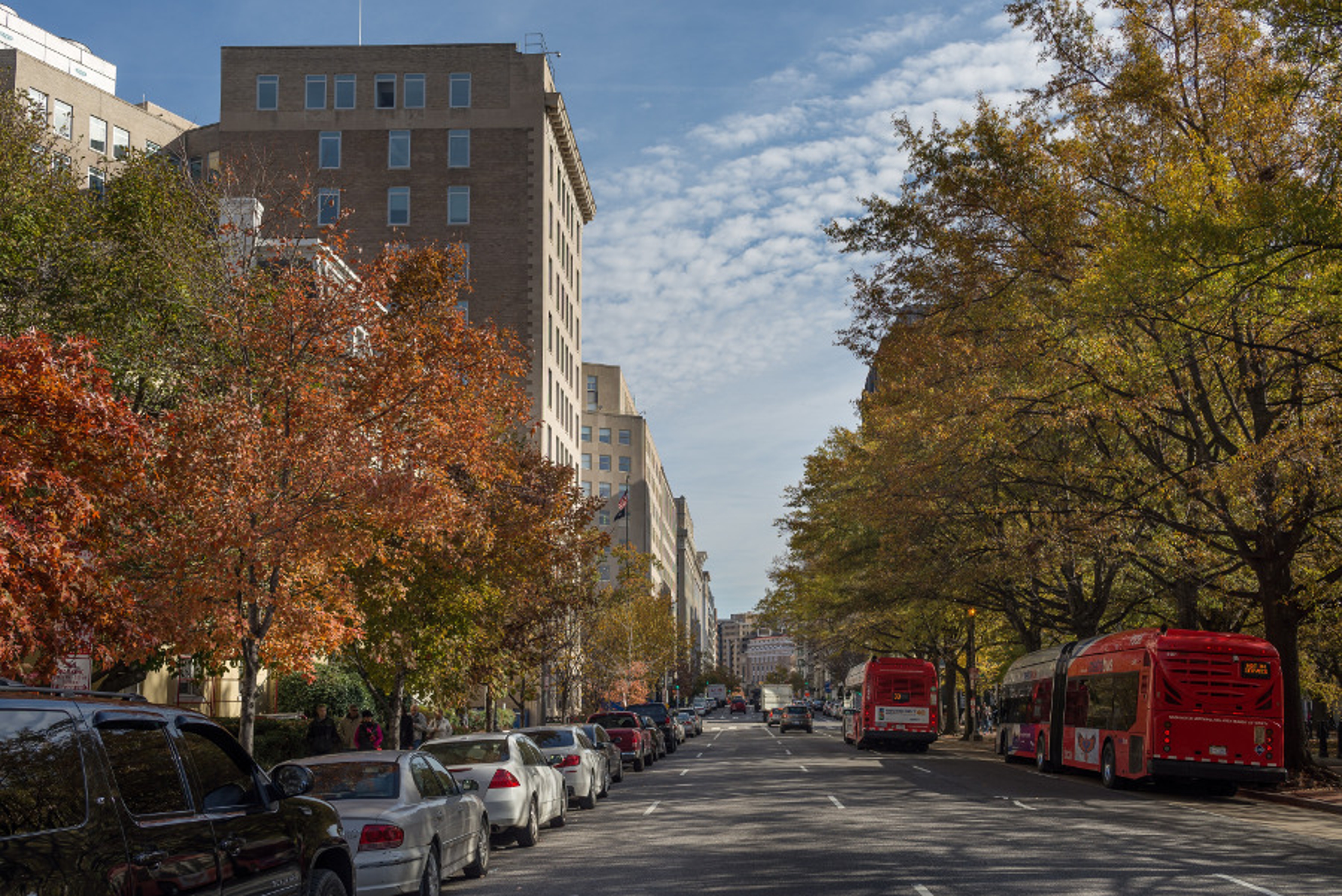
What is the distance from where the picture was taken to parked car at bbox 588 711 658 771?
34.9 metres

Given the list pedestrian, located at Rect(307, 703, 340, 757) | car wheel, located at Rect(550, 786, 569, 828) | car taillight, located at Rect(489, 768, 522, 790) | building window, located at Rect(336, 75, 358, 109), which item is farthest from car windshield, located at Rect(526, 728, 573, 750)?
building window, located at Rect(336, 75, 358, 109)

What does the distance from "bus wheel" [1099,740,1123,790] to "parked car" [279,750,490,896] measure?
17822 mm

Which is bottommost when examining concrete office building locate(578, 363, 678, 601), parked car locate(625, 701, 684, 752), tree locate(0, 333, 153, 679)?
Result: parked car locate(625, 701, 684, 752)

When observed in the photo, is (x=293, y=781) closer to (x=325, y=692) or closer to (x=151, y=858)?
(x=151, y=858)

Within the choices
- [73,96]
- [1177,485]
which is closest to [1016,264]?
[1177,485]

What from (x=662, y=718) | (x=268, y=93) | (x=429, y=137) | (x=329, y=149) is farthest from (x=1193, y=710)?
(x=268, y=93)

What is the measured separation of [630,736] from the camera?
3516 centimetres

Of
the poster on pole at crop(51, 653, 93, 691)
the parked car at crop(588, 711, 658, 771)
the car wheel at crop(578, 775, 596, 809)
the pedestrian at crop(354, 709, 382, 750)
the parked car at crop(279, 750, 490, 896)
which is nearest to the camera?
the parked car at crop(279, 750, 490, 896)

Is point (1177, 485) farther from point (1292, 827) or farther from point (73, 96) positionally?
point (73, 96)

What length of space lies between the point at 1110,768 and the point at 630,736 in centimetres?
1318

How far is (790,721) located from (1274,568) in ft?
163

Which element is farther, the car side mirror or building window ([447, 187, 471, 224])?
building window ([447, 187, 471, 224])

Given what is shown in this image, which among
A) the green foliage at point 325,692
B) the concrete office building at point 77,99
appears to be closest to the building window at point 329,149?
the concrete office building at point 77,99

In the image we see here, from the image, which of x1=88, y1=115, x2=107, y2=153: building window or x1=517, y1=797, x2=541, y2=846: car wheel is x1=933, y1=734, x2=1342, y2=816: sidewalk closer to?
x1=517, y1=797, x2=541, y2=846: car wheel
